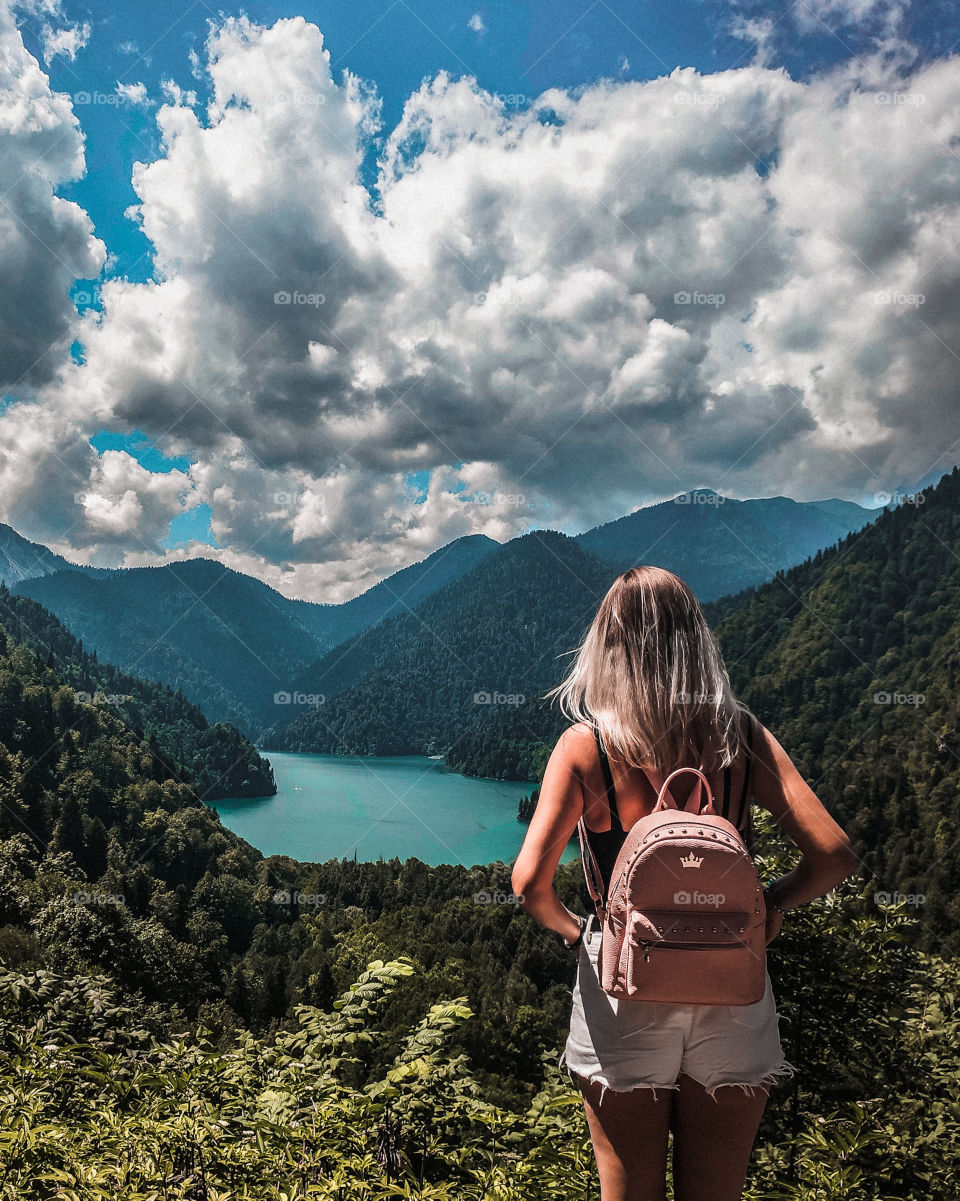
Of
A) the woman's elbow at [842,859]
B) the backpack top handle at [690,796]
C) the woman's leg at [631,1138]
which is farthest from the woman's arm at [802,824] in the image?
the woman's leg at [631,1138]

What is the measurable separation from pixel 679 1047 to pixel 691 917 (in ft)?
1.01

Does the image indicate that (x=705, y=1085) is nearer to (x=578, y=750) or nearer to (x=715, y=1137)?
(x=715, y=1137)

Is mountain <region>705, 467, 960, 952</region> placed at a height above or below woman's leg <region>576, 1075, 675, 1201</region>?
above

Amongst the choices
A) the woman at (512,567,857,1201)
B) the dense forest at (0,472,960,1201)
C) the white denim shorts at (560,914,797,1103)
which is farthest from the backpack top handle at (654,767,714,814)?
the dense forest at (0,472,960,1201)

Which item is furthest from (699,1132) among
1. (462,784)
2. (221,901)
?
(462,784)

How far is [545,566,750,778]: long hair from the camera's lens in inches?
61.7

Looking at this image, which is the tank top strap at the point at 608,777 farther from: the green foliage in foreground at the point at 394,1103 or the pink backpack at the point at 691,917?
the green foliage in foreground at the point at 394,1103

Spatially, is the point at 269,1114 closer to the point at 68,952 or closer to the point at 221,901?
the point at 68,952

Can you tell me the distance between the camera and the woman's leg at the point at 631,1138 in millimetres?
1504

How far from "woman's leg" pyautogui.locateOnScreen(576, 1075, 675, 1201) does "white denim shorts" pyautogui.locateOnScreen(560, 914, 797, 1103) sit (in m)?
0.04

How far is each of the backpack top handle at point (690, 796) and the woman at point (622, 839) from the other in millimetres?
39

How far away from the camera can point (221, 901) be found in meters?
58.3

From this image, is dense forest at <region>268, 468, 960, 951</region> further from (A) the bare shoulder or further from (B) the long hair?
(A) the bare shoulder

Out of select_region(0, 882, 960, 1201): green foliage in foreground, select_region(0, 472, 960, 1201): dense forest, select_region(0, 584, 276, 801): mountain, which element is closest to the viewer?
A: select_region(0, 882, 960, 1201): green foliage in foreground
